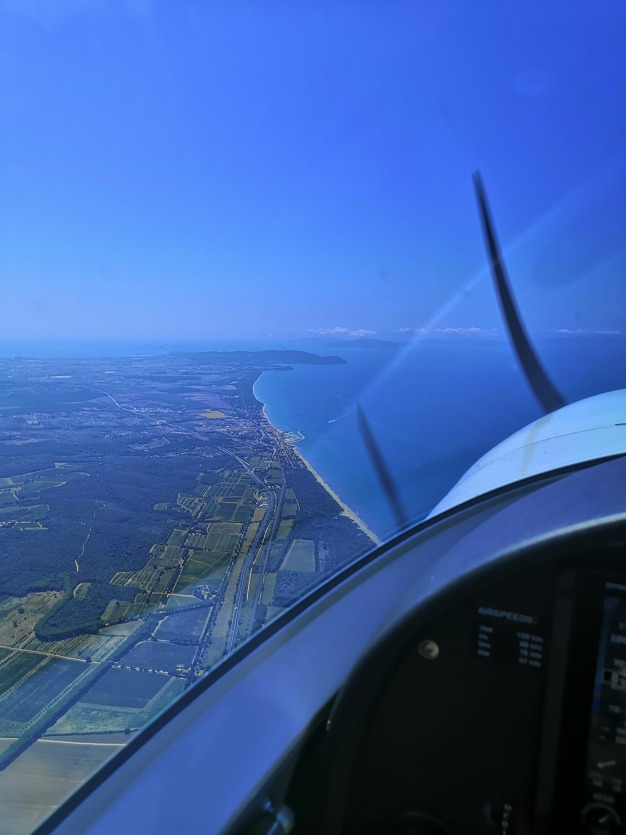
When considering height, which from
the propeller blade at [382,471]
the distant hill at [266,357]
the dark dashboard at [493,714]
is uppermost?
the distant hill at [266,357]

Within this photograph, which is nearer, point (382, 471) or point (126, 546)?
point (126, 546)

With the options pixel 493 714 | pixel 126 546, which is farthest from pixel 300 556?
pixel 493 714

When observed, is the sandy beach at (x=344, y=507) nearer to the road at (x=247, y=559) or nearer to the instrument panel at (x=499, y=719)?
the road at (x=247, y=559)

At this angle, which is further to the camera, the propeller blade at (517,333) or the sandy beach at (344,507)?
the propeller blade at (517,333)

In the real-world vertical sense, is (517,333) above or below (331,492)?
above

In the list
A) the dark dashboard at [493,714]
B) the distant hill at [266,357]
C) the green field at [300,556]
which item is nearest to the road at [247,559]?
the green field at [300,556]

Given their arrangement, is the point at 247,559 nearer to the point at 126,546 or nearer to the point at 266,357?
the point at 126,546

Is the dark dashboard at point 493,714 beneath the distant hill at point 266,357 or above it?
beneath
